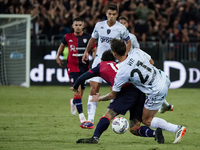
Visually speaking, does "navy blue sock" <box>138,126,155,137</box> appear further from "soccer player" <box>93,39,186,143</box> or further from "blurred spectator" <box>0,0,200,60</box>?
"blurred spectator" <box>0,0,200,60</box>

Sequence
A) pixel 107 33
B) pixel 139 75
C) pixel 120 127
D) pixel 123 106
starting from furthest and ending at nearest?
pixel 107 33 < pixel 120 127 < pixel 123 106 < pixel 139 75

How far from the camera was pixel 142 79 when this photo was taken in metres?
5.71

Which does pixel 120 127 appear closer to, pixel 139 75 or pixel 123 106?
pixel 123 106

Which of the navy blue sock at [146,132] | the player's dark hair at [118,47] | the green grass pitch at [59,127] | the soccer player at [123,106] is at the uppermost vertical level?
the player's dark hair at [118,47]

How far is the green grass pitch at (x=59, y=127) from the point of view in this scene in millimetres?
5828

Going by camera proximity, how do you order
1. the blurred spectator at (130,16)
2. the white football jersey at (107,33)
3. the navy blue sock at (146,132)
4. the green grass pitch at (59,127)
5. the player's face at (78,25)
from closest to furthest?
the green grass pitch at (59,127)
the navy blue sock at (146,132)
the white football jersey at (107,33)
the player's face at (78,25)
the blurred spectator at (130,16)

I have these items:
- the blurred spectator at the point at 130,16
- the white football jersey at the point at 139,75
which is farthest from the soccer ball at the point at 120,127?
the blurred spectator at the point at 130,16

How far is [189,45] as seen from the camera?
17219 millimetres

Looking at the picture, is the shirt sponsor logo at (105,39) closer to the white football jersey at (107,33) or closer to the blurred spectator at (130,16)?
the white football jersey at (107,33)

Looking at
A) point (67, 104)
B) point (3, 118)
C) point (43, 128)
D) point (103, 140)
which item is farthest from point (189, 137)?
point (67, 104)

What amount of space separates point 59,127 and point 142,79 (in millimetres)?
2624

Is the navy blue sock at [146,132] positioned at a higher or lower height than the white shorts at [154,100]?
lower

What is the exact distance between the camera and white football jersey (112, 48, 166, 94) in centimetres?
567

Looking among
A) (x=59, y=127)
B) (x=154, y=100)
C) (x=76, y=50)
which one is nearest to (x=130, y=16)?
Answer: (x=76, y=50)
